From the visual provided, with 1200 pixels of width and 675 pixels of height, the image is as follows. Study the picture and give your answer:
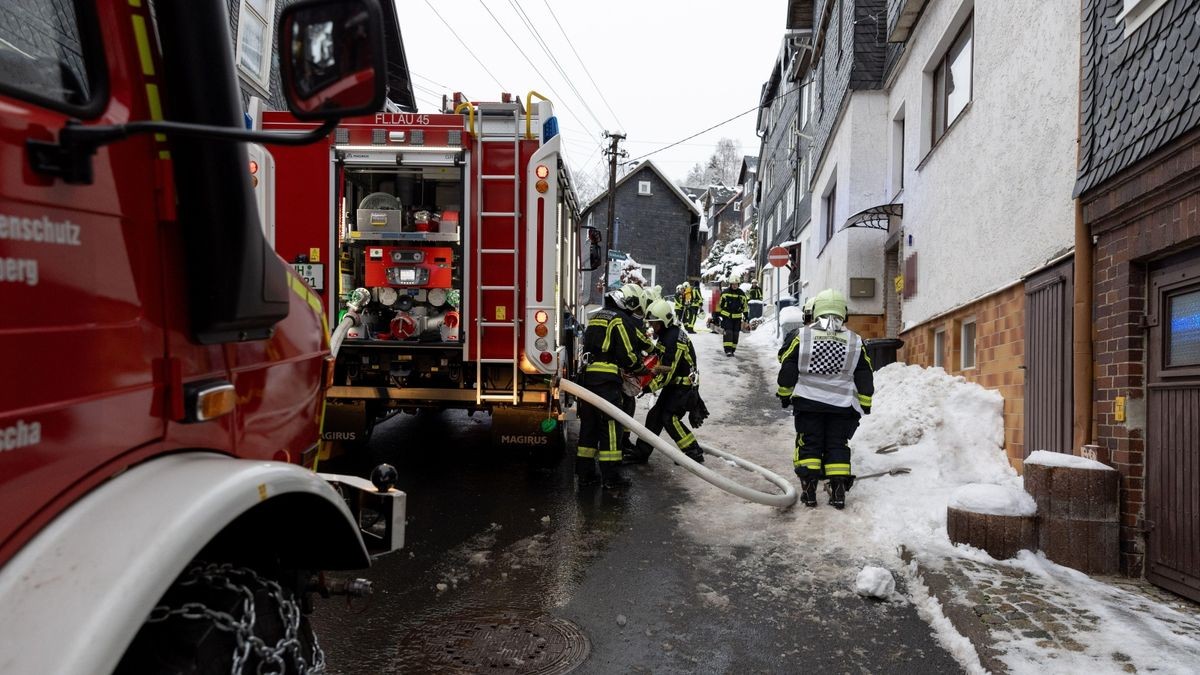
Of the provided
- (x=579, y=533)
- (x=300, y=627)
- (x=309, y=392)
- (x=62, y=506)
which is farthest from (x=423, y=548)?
(x=62, y=506)

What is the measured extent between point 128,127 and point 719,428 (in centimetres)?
906

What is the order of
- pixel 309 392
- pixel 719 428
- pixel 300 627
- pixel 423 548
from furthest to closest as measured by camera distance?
pixel 719 428 → pixel 423 548 → pixel 309 392 → pixel 300 627

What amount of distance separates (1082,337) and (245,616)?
16.9ft

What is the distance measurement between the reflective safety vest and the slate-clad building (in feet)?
5.71

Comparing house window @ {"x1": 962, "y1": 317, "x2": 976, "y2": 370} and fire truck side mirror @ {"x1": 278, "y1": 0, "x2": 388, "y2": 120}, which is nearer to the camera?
fire truck side mirror @ {"x1": 278, "y1": 0, "x2": 388, "y2": 120}

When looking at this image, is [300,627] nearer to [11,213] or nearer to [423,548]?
[11,213]

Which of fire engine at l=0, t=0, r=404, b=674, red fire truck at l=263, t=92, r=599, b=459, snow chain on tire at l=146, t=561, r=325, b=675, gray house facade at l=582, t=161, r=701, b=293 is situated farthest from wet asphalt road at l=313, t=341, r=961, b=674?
gray house facade at l=582, t=161, r=701, b=293

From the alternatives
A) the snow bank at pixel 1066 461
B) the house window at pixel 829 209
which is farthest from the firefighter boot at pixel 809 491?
the house window at pixel 829 209

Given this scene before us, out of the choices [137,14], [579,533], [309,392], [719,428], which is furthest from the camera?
[719,428]

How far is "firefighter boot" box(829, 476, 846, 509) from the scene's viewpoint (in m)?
6.14

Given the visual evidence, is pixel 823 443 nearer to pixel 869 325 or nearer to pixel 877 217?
pixel 877 217

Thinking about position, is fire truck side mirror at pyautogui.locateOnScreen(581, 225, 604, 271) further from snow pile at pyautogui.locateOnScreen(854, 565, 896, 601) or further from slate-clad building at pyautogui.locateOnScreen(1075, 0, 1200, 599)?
snow pile at pyautogui.locateOnScreen(854, 565, 896, 601)

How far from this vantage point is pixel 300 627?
1940mm

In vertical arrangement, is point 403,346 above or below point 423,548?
above
